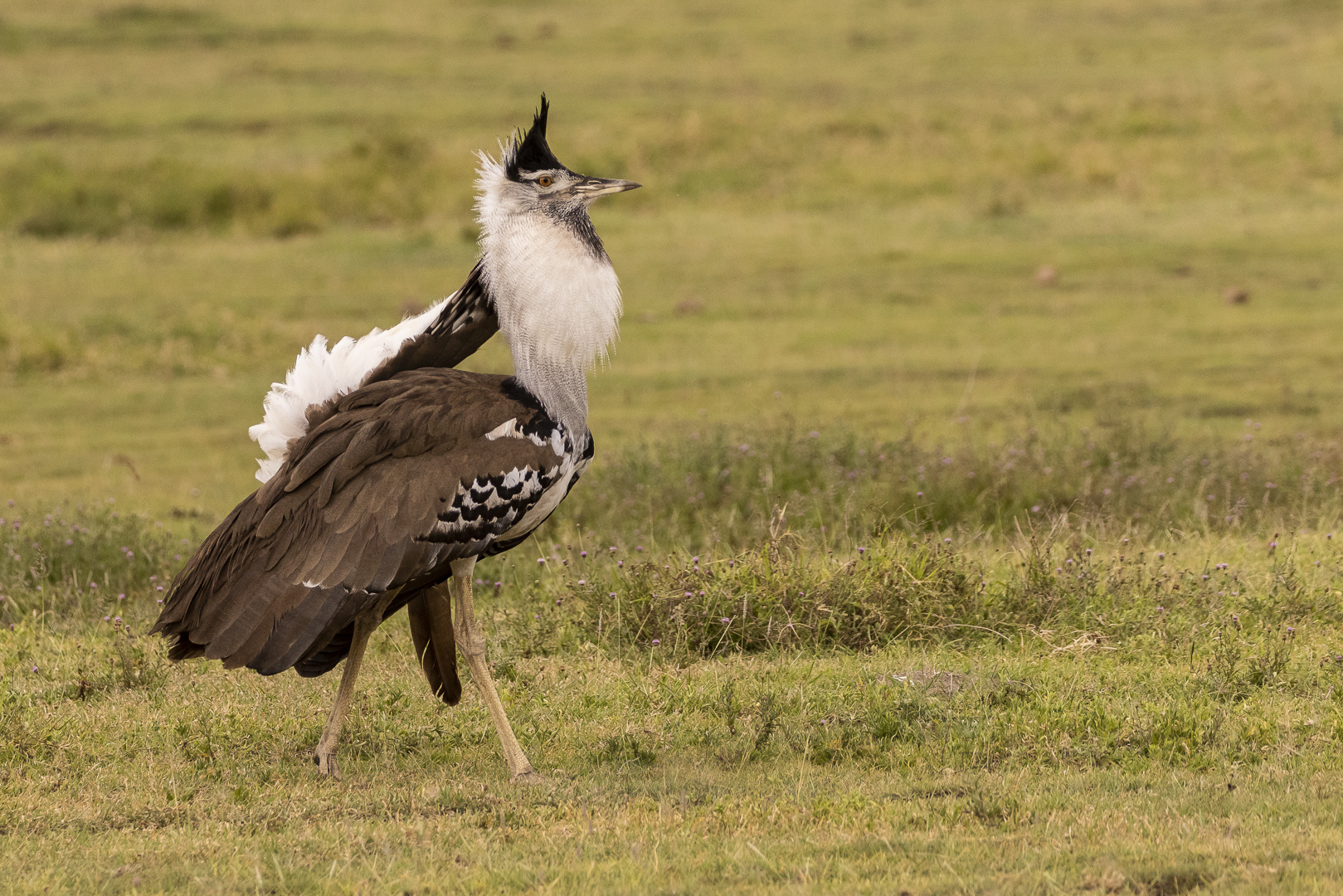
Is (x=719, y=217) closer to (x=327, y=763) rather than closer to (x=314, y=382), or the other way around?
(x=314, y=382)

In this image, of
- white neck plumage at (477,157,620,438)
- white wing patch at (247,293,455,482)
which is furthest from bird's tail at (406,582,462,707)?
white neck plumage at (477,157,620,438)

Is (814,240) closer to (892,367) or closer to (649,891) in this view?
(892,367)

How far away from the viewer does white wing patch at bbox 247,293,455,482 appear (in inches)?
228

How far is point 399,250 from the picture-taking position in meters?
20.8

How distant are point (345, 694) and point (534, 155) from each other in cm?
207

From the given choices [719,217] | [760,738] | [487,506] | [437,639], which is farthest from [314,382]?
[719,217]

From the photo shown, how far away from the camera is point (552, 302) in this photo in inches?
222

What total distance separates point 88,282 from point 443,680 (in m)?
15.1

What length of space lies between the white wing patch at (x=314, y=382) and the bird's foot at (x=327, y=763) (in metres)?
1.06

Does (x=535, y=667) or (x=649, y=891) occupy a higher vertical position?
(x=649, y=891)

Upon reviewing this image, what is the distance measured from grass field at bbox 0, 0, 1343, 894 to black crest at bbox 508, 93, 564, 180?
2090 millimetres

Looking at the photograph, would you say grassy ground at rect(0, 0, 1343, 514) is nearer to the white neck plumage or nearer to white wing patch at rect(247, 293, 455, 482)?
white wing patch at rect(247, 293, 455, 482)

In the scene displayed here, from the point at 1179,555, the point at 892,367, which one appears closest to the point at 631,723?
the point at 1179,555

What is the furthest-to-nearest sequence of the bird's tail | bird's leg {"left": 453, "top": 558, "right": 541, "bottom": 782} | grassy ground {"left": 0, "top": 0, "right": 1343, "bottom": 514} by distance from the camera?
grassy ground {"left": 0, "top": 0, "right": 1343, "bottom": 514} < the bird's tail < bird's leg {"left": 453, "top": 558, "right": 541, "bottom": 782}
